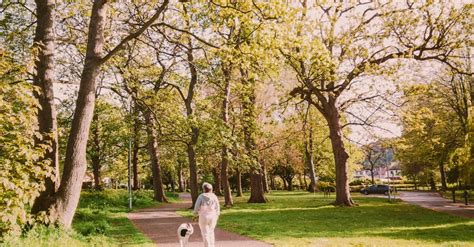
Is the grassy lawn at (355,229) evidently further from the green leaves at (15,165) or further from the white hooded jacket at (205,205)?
the green leaves at (15,165)

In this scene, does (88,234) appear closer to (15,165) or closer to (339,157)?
(15,165)

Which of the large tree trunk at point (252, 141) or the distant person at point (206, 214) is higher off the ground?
the large tree trunk at point (252, 141)

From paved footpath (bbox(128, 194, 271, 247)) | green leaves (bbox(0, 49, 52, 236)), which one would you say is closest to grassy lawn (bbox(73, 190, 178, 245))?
paved footpath (bbox(128, 194, 271, 247))

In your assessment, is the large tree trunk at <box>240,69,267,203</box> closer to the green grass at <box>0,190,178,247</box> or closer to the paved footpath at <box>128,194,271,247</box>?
the paved footpath at <box>128,194,271,247</box>

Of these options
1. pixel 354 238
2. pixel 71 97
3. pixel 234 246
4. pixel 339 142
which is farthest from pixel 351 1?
pixel 71 97

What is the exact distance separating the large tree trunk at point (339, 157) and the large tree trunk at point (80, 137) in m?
17.7

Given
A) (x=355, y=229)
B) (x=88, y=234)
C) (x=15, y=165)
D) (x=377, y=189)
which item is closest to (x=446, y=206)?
(x=355, y=229)

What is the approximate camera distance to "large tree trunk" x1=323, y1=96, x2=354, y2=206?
24.6 metres

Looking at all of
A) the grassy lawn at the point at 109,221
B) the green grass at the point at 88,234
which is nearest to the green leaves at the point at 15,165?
the green grass at the point at 88,234

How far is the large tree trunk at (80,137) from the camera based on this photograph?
389 inches

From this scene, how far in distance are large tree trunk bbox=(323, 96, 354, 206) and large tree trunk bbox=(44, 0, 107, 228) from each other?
17.7 m

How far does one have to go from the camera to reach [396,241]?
1187cm

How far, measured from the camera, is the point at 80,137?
1003 centimetres

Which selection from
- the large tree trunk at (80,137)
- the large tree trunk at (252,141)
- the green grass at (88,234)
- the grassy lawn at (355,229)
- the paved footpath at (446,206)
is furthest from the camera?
the large tree trunk at (252,141)
